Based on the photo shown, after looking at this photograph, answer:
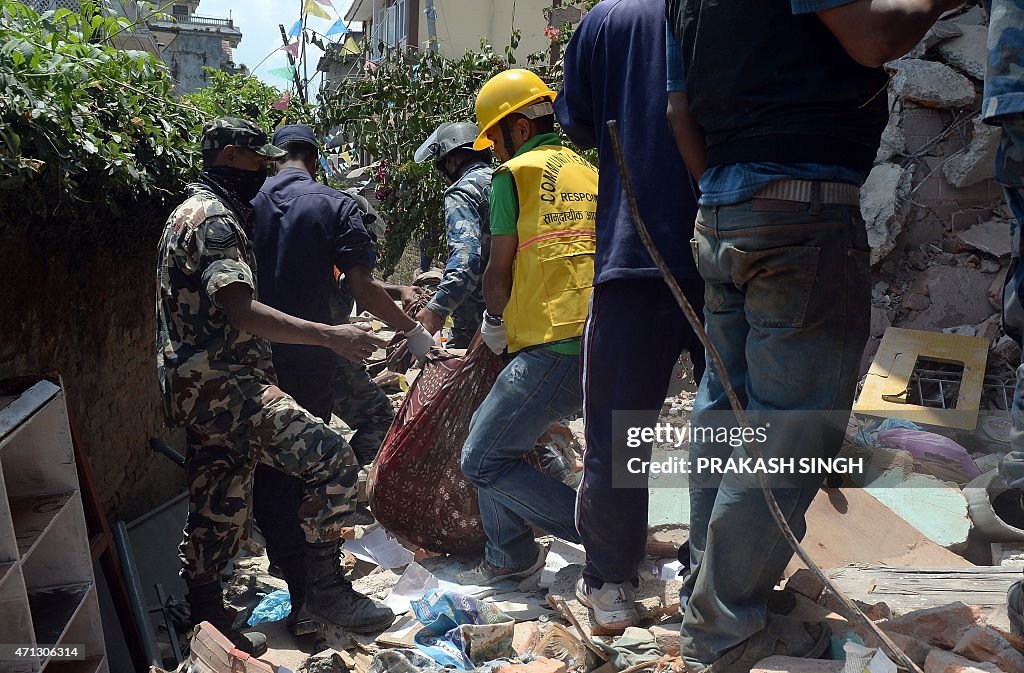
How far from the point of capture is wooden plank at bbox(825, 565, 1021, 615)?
245 centimetres

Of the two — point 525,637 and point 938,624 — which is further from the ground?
point 938,624

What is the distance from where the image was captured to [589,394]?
106 inches

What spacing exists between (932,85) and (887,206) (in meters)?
0.74

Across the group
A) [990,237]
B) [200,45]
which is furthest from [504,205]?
[200,45]

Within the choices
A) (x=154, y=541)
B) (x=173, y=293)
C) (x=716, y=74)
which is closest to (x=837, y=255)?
(x=716, y=74)

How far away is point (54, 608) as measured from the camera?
8.90 ft

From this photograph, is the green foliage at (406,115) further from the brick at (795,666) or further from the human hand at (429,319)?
the brick at (795,666)

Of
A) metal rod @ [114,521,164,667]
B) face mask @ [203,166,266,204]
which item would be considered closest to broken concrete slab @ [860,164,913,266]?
face mask @ [203,166,266,204]

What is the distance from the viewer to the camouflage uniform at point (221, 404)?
3279mm

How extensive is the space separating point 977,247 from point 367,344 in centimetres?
390

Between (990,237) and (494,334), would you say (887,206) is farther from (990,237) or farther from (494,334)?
(494,334)

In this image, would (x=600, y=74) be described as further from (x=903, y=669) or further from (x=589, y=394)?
(x=903, y=669)

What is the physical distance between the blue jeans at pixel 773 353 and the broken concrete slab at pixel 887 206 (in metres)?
3.81

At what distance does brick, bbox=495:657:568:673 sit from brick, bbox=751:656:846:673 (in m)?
0.64
